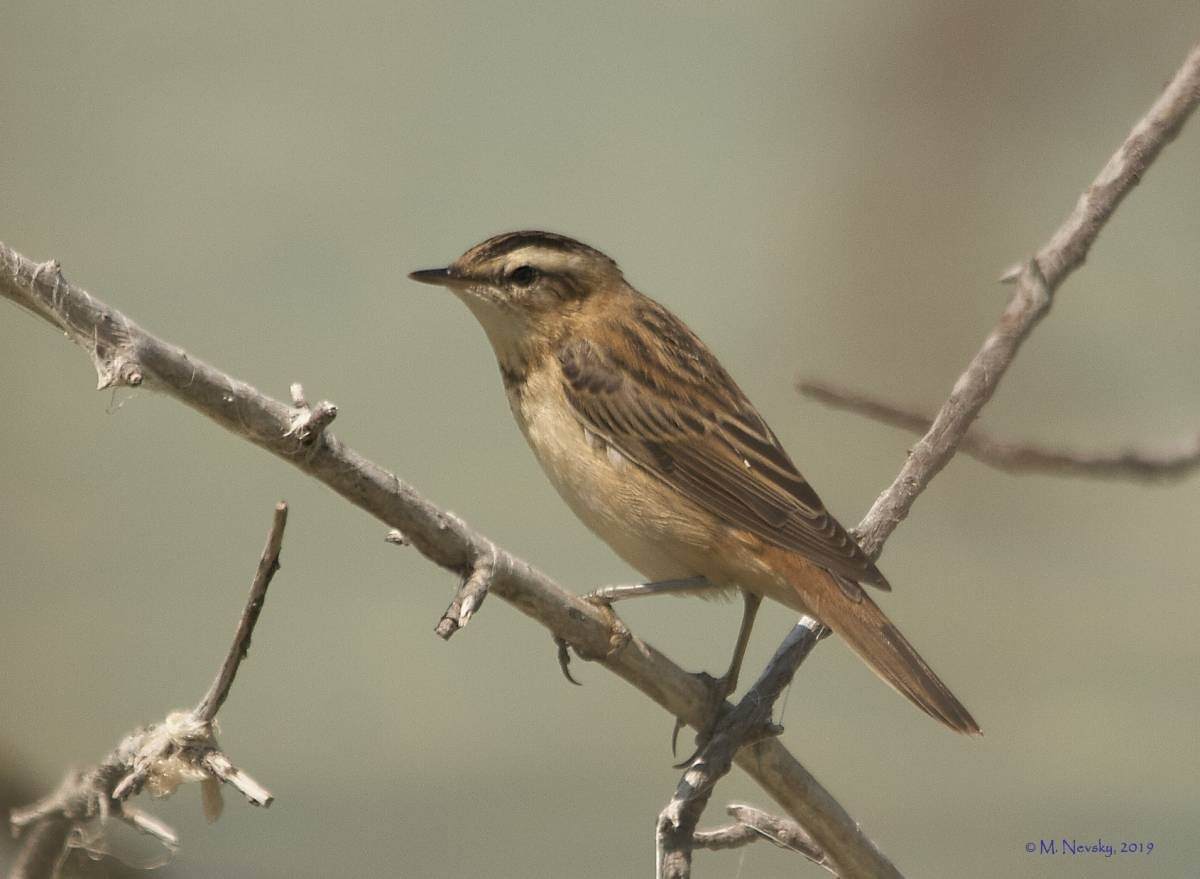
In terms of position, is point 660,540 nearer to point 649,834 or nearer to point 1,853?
point 1,853

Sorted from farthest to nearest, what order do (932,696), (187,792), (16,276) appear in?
(187,792)
(932,696)
(16,276)

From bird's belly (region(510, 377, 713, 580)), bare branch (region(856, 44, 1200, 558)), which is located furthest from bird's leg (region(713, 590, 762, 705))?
bare branch (region(856, 44, 1200, 558))

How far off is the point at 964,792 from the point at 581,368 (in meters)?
1.96

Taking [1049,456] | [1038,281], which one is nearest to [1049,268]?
[1038,281]

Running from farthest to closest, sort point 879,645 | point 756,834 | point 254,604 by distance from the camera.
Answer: point 879,645, point 756,834, point 254,604

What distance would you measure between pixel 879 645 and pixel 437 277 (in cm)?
100

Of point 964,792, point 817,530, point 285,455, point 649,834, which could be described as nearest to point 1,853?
point 285,455

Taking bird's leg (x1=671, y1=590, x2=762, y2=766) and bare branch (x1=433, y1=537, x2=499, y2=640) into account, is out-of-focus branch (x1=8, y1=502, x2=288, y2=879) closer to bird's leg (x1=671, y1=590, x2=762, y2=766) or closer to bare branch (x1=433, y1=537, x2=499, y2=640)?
bare branch (x1=433, y1=537, x2=499, y2=640)

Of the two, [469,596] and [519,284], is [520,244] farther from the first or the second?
[469,596]

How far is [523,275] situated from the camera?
2691 millimetres

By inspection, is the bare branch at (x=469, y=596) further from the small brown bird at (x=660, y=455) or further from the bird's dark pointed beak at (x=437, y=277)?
the bird's dark pointed beak at (x=437, y=277)

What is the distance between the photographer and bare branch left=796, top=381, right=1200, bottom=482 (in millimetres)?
1866

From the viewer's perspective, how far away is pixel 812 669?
4297 millimetres

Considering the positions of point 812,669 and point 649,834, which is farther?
point 812,669
